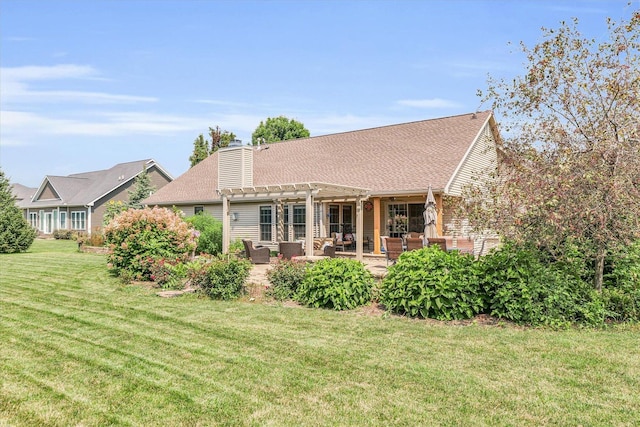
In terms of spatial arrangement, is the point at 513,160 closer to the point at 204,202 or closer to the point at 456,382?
the point at 456,382

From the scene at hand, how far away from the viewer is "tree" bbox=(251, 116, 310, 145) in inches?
1916

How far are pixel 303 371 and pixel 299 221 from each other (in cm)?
1556

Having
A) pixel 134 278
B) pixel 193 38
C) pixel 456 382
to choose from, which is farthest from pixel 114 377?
pixel 193 38

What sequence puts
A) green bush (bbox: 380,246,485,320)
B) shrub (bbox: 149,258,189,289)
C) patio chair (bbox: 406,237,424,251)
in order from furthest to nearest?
patio chair (bbox: 406,237,424,251), shrub (bbox: 149,258,189,289), green bush (bbox: 380,246,485,320)

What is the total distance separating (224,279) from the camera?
30.9 ft

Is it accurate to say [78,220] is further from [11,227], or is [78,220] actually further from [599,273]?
[599,273]

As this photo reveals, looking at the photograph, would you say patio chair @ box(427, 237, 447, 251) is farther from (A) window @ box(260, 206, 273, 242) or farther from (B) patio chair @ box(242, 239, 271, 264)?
(A) window @ box(260, 206, 273, 242)

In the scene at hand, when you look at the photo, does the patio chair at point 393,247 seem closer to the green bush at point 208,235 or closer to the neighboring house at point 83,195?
the green bush at point 208,235

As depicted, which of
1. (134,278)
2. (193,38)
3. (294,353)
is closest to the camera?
(294,353)

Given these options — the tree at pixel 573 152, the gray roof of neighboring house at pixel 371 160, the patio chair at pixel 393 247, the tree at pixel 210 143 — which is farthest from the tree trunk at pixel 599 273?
the tree at pixel 210 143

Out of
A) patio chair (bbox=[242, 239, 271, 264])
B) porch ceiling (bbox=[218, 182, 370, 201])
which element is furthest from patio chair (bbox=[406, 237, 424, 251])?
patio chair (bbox=[242, 239, 271, 264])

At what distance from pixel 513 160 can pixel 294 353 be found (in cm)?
523

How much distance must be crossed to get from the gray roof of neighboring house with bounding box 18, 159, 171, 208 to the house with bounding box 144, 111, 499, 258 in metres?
11.6

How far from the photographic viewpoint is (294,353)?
18.4ft
